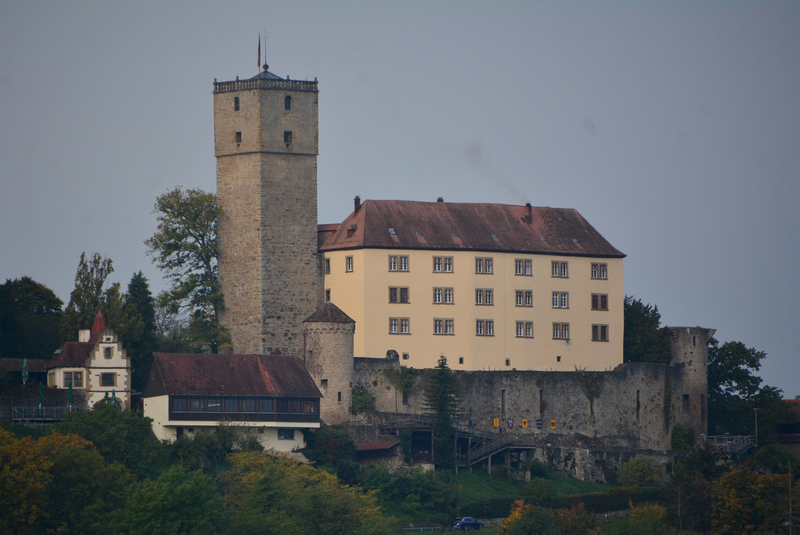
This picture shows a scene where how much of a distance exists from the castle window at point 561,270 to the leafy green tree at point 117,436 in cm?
2653

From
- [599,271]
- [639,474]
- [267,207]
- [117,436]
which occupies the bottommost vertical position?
[639,474]

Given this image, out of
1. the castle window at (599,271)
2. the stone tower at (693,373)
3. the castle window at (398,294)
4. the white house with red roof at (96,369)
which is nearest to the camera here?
the white house with red roof at (96,369)

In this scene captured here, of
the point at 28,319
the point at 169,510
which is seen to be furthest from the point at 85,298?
the point at 169,510

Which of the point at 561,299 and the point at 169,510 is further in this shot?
the point at 561,299

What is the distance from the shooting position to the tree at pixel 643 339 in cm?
9306

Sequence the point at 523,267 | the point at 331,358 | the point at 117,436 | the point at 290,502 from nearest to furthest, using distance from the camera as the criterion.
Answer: the point at 290,502 < the point at 117,436 < the point at 331,358 < the point at 523,267

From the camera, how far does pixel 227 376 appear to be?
78688 mm

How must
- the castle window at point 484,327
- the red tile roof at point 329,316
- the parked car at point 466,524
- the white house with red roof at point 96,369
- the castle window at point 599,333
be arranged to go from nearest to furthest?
the parked car at point 466,524, the white house with red roof at point 96,369, the red tile roof at point 329,316, the castle window at point 484,327, the castle window at point 599,333

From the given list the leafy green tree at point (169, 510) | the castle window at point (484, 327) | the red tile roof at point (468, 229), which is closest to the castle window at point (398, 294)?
the red tile roof at point (468, 229)

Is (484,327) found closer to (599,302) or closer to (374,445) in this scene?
(599,302)

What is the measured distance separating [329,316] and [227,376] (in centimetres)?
665

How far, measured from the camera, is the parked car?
255 ft

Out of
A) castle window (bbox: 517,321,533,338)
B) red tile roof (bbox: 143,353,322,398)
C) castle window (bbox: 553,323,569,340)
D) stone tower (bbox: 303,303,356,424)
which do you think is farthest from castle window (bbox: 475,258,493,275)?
red tile roof (bbox: 143,353,322,398)

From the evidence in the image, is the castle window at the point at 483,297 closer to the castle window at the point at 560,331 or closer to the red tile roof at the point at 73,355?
the castle window at the point at 560,331
